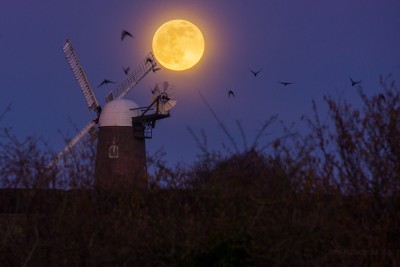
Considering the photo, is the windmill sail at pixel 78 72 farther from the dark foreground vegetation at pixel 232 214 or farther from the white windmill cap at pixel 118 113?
the dark foreground vegetation at pixel 232 214

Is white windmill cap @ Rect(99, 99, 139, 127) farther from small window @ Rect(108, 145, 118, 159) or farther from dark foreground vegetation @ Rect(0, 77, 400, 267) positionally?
dark foreground vegetation @ Rect(0, 77, 400, 267)

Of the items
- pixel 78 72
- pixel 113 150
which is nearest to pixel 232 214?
pixel 113 150

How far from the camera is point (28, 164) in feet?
32.7

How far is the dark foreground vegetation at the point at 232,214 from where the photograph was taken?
368 inches

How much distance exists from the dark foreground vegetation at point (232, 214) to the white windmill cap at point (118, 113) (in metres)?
22.3

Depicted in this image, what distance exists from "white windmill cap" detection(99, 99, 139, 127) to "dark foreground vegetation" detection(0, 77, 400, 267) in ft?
73.3

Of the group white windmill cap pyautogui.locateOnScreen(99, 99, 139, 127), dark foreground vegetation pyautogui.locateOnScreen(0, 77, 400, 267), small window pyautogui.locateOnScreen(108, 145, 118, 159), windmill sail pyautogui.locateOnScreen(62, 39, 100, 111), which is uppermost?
windmill sail pyautogui.locateOnScreen(62, 39, 100, 111)

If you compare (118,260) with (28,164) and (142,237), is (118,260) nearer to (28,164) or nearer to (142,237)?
(142,237)

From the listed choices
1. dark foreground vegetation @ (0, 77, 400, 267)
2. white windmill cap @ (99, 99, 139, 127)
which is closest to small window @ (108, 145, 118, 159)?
white windmill cap @ (99, 99, 139, 127)

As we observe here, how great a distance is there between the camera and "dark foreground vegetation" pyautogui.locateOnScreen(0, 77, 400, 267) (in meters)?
9.34

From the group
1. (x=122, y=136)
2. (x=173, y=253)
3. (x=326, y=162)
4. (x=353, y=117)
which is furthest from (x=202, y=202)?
(x=122, y=136)

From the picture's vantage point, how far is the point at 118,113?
32.8 m

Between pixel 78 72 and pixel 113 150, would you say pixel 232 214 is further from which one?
pixel 78 72

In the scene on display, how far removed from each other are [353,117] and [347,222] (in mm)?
1472
